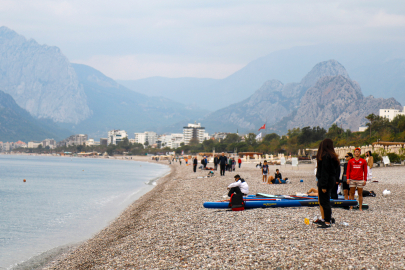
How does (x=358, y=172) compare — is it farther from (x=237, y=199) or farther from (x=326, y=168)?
(x=237, y=199)

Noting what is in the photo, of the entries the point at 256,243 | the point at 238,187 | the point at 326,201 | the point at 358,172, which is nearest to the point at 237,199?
the point at 238,187

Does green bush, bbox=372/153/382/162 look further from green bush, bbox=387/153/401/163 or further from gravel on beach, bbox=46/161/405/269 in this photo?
gravel on beach, bbox=46/161/405/269

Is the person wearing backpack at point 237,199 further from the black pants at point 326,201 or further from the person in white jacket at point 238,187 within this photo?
the black pants at point 326,201

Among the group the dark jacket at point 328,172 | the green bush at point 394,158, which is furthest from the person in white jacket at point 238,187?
the green bush at point 394,158

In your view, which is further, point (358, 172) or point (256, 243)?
point (358, 172)

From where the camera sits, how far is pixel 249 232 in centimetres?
876

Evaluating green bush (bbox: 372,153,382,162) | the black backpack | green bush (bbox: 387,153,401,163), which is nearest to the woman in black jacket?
the black backpack

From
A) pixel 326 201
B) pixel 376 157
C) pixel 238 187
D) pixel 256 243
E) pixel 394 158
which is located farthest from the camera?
pixel 376 157

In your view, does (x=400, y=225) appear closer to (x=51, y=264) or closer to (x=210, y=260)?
(x=210, y=260)

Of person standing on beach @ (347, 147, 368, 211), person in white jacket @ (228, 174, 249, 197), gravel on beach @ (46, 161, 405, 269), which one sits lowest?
gravel on beach @ (46, 161, 405, 269)

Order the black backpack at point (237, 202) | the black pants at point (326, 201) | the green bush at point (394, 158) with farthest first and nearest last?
the green bush at point (394, 158) → the black backpack at point (237, 202) → the black pants at point (326, 201)

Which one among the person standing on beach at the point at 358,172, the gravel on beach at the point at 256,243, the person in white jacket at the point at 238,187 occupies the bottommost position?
the gravel on beach at the point at 256,243

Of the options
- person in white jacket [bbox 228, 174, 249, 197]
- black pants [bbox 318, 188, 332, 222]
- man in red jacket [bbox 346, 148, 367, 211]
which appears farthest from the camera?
person in white jacket [bbox 228, 174, 249, 197]

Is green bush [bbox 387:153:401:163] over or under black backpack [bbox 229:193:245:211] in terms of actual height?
over
